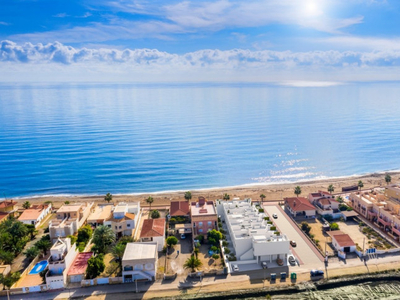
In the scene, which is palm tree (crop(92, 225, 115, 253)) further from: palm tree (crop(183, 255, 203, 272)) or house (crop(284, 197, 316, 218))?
house (crop(284, 197, 316, 218))

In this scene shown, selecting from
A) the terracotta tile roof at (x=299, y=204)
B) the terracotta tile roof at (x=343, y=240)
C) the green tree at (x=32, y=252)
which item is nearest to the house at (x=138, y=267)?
the green tree at (x=32, y=252)

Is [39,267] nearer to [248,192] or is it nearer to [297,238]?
[297,238]

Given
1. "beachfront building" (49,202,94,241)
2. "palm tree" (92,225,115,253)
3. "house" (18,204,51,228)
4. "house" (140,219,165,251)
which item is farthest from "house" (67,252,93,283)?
"house" (18,204,51,228)

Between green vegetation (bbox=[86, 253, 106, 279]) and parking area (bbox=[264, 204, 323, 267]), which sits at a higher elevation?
green vegetation (bbox=[86, 253, 106, 279])

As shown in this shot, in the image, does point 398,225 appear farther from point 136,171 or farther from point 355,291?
point 136,171

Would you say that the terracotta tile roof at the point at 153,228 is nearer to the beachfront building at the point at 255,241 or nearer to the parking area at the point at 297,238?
the beachfront building at the point at 255,241

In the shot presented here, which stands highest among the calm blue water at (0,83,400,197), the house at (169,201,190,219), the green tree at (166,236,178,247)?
the calm blue water at (0,83,400,197)

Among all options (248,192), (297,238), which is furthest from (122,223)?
(248,192)
